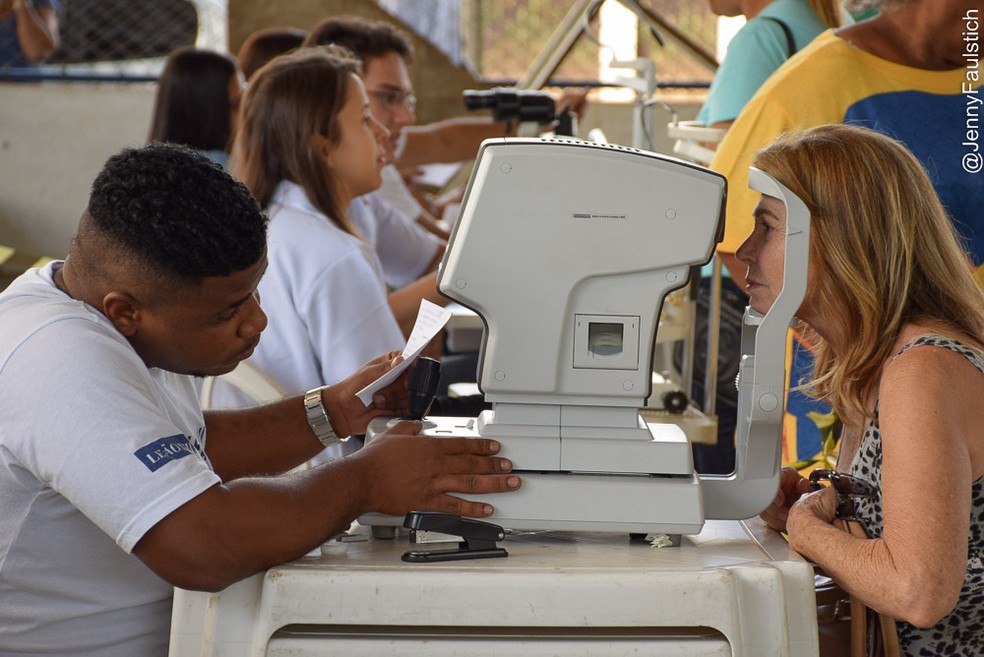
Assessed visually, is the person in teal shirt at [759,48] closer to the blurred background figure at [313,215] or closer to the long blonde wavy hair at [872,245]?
the blurred background figure at [313,215]

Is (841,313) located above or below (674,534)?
above

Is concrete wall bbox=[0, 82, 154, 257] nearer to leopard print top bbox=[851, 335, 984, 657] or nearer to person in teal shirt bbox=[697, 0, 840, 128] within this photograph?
person in teal shirt bbox=[697, 0, 840, 128]

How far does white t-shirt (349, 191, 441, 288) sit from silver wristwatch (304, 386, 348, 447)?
5.33 ft

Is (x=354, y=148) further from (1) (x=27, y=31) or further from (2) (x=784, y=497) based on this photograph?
(1) (x=27, y=31)

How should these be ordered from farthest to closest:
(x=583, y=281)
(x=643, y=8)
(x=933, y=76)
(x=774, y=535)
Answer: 1. (x=643, y=8)
2. (x=933, y=76)
3. (x=774, y=535)
4. (x=583, y=281)

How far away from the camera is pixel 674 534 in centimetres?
118

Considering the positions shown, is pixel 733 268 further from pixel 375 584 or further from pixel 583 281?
pixel 375 584

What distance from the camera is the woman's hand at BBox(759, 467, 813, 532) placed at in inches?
52.7

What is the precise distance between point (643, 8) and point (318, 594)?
95.1 inches

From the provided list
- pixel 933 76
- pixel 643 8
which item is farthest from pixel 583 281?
pixel 643 8

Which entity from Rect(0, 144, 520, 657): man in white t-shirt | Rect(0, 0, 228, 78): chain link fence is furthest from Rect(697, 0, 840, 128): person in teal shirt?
Rect(0, 0, 228, 78): chain link fence

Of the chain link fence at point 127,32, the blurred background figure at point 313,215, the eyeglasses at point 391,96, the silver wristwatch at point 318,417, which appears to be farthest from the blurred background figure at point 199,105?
the chain link fence at point 127,32

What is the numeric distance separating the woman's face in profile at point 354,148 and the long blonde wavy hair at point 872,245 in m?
1.08

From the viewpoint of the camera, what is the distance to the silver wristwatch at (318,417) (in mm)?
1541
